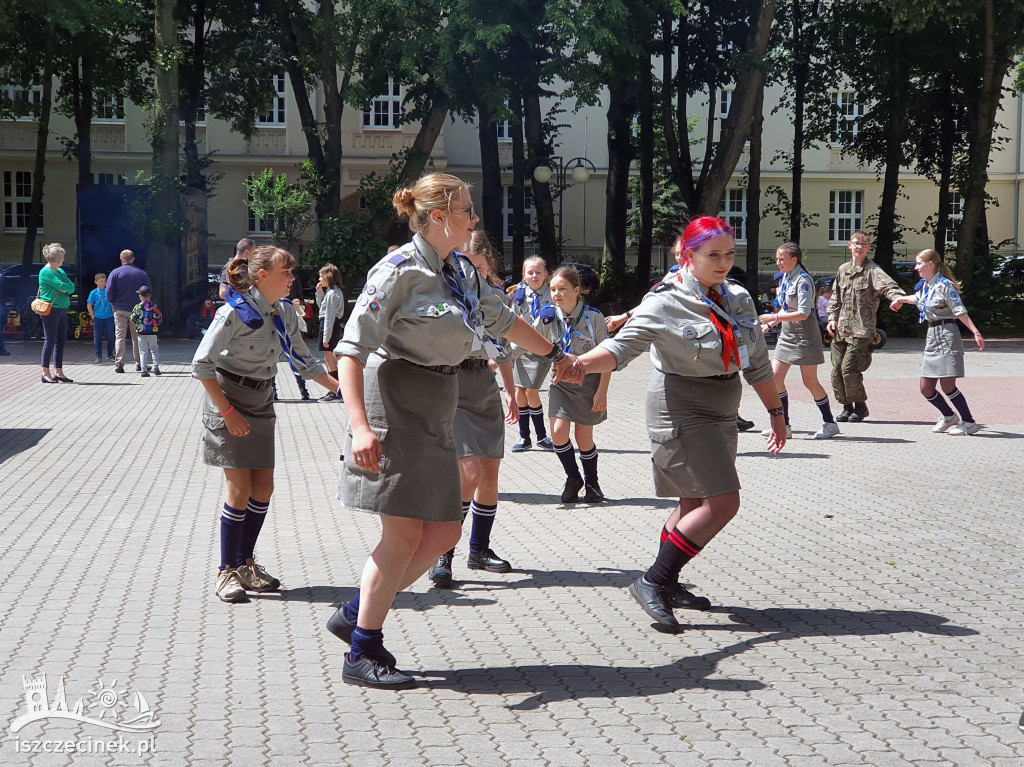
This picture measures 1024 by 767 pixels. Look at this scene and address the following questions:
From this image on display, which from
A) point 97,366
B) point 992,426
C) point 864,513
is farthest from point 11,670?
point 97,366

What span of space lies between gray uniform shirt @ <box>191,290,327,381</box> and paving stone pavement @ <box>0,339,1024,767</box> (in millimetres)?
1137

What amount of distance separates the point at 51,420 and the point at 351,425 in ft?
33.3

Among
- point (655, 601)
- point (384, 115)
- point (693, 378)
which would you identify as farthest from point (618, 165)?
point (655, 601)

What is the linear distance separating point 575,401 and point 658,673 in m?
3.65

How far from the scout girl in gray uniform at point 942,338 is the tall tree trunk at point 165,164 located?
1744 cm

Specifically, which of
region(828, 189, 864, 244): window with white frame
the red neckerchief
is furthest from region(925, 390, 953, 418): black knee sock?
region(828, 189, 864, 244): window with white frame

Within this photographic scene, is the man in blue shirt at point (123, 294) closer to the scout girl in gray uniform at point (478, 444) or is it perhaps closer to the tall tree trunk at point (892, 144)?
the scout girl in gray uniform at point (478, 444)

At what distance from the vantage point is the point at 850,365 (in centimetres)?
1301

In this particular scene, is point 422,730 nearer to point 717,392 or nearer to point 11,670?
point 11,670

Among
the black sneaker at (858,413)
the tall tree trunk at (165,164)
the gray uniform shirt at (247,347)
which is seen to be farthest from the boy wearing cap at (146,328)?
the gray uniform shirt at (247,347)

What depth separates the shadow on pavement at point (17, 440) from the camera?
35.4ft

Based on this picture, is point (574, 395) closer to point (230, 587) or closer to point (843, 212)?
point (230, 587)

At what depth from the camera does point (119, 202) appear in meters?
25.5

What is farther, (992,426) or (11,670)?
(992,426)
